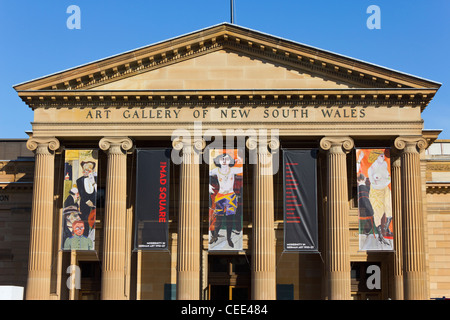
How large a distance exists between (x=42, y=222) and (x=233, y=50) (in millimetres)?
14406

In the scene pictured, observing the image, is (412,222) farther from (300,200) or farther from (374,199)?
(300,200)

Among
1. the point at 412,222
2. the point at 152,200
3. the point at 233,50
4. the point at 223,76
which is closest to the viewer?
the point at 412,222

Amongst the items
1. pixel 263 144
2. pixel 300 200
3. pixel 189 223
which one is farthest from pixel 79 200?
pixel 300 200

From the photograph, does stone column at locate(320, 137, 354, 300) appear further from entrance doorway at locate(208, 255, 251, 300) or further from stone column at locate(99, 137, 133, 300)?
stone column at locate(99, 137, 133, 300)

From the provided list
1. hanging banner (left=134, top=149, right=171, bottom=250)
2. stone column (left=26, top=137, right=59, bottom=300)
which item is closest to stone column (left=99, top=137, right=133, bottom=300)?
hanging banner (left=134, top=149, right=171, bottom=250)

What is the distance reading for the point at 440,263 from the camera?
43062 mm

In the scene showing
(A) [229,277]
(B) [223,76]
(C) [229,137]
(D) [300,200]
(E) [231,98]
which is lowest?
(A) [229,277]

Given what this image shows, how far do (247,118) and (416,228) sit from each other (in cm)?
1086

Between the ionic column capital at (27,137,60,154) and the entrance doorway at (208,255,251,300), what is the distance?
1130 centimetres

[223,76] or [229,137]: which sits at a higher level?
[223,76]

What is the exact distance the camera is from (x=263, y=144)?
3619 centimetres

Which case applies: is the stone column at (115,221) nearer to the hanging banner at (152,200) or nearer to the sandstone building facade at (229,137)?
the sandstone building facade at (229,137)

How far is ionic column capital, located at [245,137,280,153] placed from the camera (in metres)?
36.0

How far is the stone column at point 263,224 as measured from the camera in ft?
114
